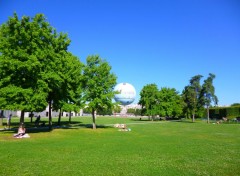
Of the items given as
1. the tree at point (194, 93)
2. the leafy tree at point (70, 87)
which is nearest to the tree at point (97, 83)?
the leafy tree at point (70, 87)

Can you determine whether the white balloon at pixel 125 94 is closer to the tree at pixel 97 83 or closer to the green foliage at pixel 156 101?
the green foliage at pixel 156 101

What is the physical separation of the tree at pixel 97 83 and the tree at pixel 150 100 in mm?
41298

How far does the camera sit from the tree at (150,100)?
85.2 meters

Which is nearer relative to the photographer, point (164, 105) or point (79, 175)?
point (79, 175)

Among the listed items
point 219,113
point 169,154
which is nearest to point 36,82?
point 169,154

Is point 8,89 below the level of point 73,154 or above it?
above

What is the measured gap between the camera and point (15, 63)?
28.3m

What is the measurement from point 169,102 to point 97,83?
48.7 meters

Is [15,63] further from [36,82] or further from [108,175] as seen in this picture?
[108,175]

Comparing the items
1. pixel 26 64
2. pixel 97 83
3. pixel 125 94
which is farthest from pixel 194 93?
pixel 125 94

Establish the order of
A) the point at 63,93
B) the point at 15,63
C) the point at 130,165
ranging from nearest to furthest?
the point at 130,165, the point at 15,63, the point at 63,93

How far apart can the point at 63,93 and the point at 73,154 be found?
70.2 feet

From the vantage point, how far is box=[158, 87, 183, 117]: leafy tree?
8641 centimetres

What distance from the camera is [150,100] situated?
86.4 meters
